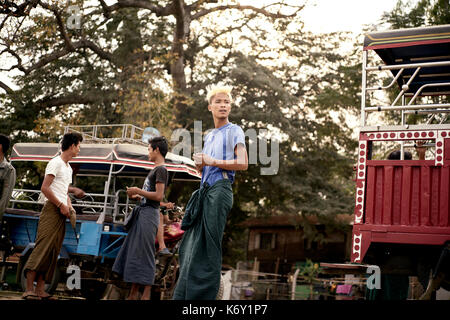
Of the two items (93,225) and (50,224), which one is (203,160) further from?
(93,225)

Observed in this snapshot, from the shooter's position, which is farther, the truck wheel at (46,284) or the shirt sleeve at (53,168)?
the truck wheel at (46,284)

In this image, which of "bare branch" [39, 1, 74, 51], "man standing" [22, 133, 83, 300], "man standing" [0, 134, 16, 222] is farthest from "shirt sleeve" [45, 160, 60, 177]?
"bare branch" [39, 1, 74, 51]

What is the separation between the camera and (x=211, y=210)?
4.23 meters

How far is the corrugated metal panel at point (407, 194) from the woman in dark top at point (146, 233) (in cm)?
215

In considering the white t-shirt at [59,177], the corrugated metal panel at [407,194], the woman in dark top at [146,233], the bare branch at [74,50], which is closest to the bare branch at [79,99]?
the bare branch at [74,50]

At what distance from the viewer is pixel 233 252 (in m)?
29.7

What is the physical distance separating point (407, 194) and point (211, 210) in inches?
85.2

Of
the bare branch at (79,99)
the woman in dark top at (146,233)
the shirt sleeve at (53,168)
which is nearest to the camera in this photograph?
the woman in dark top at (146,233)

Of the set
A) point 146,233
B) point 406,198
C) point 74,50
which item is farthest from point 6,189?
point 74,50

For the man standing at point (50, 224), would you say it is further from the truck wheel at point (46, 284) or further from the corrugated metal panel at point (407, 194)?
the corrugated metal panel at point (407, 194)

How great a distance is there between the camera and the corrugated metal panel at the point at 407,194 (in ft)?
16.9

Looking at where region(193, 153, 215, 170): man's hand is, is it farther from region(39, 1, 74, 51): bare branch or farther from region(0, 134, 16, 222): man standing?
region(39, 1, 74, 51): bare branch

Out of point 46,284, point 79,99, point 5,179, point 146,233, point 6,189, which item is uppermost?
point 79,99

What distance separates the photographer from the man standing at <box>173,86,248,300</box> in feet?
13.5
